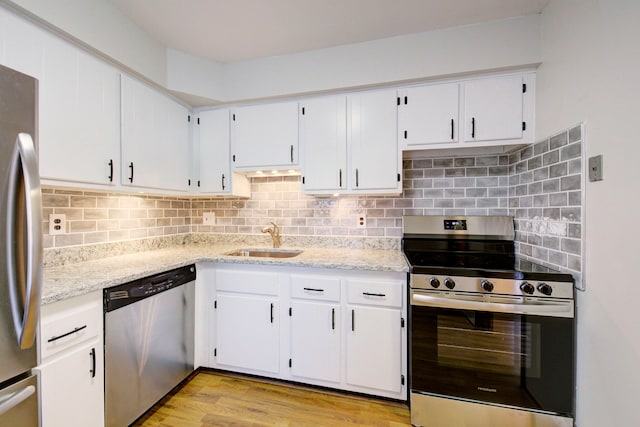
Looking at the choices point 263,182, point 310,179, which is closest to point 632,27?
point 310,179

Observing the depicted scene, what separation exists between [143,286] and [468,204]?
2.36m

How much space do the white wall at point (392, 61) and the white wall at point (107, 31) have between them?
20.3 inches

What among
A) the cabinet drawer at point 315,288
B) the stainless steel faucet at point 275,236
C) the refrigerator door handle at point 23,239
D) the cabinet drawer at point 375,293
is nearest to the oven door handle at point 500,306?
the cabinet drawer at point 375,293

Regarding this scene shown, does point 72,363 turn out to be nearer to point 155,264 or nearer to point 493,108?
point 155,264

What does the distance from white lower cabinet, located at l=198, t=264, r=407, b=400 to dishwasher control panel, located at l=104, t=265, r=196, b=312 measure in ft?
0.58

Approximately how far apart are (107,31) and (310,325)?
88.1 inches

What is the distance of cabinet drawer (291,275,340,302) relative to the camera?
1800mm

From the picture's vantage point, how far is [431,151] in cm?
208

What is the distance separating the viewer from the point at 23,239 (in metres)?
0.89

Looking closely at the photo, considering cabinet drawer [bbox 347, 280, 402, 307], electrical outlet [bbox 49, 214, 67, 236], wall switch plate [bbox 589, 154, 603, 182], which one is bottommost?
cabinet drawer [bbox 347, 280, 402, 307]

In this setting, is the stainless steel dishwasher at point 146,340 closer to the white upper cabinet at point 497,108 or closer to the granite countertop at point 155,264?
the granite countertop at point 155,264

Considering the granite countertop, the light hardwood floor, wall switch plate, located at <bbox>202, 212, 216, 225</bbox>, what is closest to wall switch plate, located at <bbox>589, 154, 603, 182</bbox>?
the granite countertop

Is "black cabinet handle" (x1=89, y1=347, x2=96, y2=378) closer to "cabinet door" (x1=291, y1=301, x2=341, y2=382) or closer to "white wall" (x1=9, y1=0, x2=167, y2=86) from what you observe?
"cabinet door" (x1=291, y1=301, x2=341, y2=382)

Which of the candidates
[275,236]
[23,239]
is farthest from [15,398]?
[275,236]
